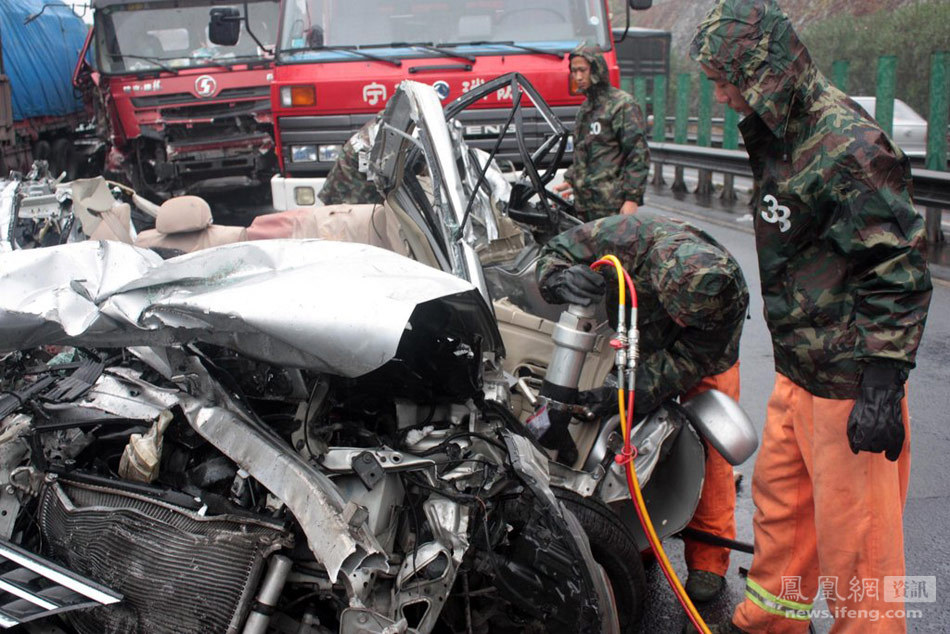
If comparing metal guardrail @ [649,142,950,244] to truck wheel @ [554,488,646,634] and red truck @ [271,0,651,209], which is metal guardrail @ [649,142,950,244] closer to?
red truck @ [271,0,651,209]

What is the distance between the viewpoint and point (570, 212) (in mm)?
5828

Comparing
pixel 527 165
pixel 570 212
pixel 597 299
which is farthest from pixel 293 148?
pixel 597 299

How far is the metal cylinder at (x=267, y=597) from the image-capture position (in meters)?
2.43

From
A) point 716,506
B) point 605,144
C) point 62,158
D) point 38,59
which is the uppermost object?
point 38,59

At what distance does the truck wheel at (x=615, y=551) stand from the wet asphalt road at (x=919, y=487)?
1.42 ft

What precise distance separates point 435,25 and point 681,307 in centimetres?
510

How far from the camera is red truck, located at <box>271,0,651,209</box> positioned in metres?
7.21

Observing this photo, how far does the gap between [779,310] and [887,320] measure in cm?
39

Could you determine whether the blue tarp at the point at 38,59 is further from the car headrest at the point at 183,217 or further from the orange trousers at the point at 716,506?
the orange trousers at the point at 716,506

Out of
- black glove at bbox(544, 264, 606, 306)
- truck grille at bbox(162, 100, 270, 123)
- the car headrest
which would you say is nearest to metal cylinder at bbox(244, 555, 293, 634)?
black glove at bbox(544, 264, 606, 306)

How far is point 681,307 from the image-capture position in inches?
118

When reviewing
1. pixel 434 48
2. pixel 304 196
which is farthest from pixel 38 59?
pixel 434 48

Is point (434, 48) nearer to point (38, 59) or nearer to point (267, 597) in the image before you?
point (267, 597)

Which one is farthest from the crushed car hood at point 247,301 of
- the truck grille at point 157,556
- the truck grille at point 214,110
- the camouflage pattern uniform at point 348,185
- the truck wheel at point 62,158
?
the truck wheel at point 62,158
